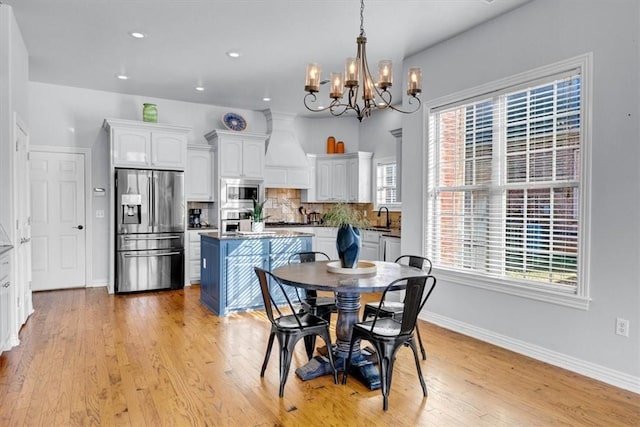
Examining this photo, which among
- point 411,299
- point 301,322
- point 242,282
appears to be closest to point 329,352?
point 301,322

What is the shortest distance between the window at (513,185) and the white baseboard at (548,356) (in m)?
0.46

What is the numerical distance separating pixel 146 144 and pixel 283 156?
2.34 meters

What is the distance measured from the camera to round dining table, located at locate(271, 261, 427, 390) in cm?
259

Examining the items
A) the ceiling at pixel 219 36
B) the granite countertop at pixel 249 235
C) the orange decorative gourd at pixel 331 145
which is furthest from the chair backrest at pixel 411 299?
the orange decorative gourd at pixel 331 145

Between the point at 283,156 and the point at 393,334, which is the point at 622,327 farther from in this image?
the point at 283,156

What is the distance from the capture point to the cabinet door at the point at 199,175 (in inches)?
260

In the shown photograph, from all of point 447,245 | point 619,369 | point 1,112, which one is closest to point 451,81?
point 447,245

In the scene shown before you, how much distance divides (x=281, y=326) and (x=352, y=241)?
0.81m

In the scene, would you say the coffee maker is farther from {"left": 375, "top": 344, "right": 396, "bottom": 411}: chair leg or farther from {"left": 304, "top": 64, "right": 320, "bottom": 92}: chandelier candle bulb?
{"left": 375, "top": 344, "right": 396, "bottom": 411}: chair leg

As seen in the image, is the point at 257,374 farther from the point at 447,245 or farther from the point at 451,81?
the point at 451,81

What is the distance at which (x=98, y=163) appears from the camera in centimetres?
614

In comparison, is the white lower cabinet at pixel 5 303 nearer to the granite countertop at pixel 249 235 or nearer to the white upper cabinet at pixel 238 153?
the granite countertop at pixel 249 235

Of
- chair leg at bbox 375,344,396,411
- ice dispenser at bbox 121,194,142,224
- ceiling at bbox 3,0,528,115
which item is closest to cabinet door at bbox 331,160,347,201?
ceiling at bbox 3,0,528,115

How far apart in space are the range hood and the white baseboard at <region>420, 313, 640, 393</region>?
403 cm
